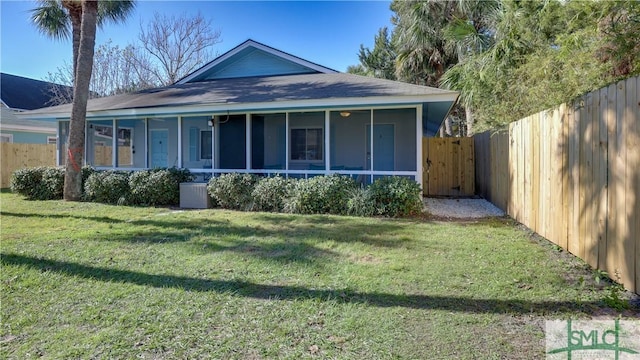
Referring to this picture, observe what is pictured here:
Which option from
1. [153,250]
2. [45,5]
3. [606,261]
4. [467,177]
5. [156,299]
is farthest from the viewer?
[45,5]

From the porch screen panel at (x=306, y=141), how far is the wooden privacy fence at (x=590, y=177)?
7361mm

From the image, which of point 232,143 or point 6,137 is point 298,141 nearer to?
point 232,143

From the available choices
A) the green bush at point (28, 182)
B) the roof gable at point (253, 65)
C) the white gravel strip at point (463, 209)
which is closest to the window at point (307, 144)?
the roof gable at point (253, 65)

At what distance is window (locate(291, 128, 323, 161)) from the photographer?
13.8m

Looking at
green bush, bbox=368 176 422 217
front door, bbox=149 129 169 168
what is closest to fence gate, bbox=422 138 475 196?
green bush, bbox=368 176 422 217

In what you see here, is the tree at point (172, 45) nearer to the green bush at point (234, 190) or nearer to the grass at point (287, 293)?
the green bush at point (234, 190)

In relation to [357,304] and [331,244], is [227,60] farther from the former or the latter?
[357,304]

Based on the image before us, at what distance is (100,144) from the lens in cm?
2166

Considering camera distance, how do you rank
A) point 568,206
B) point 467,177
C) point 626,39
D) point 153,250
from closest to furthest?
1. point 626,39
2. point 568,206
3. point 153,250
4. point 467,177

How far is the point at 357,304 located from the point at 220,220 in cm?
522

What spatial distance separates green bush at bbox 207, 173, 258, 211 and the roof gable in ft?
20.5

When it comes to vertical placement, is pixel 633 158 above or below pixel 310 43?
below

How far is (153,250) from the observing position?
18.9ft

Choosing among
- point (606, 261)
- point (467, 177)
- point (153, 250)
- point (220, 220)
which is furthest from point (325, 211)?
point (467, 177)
